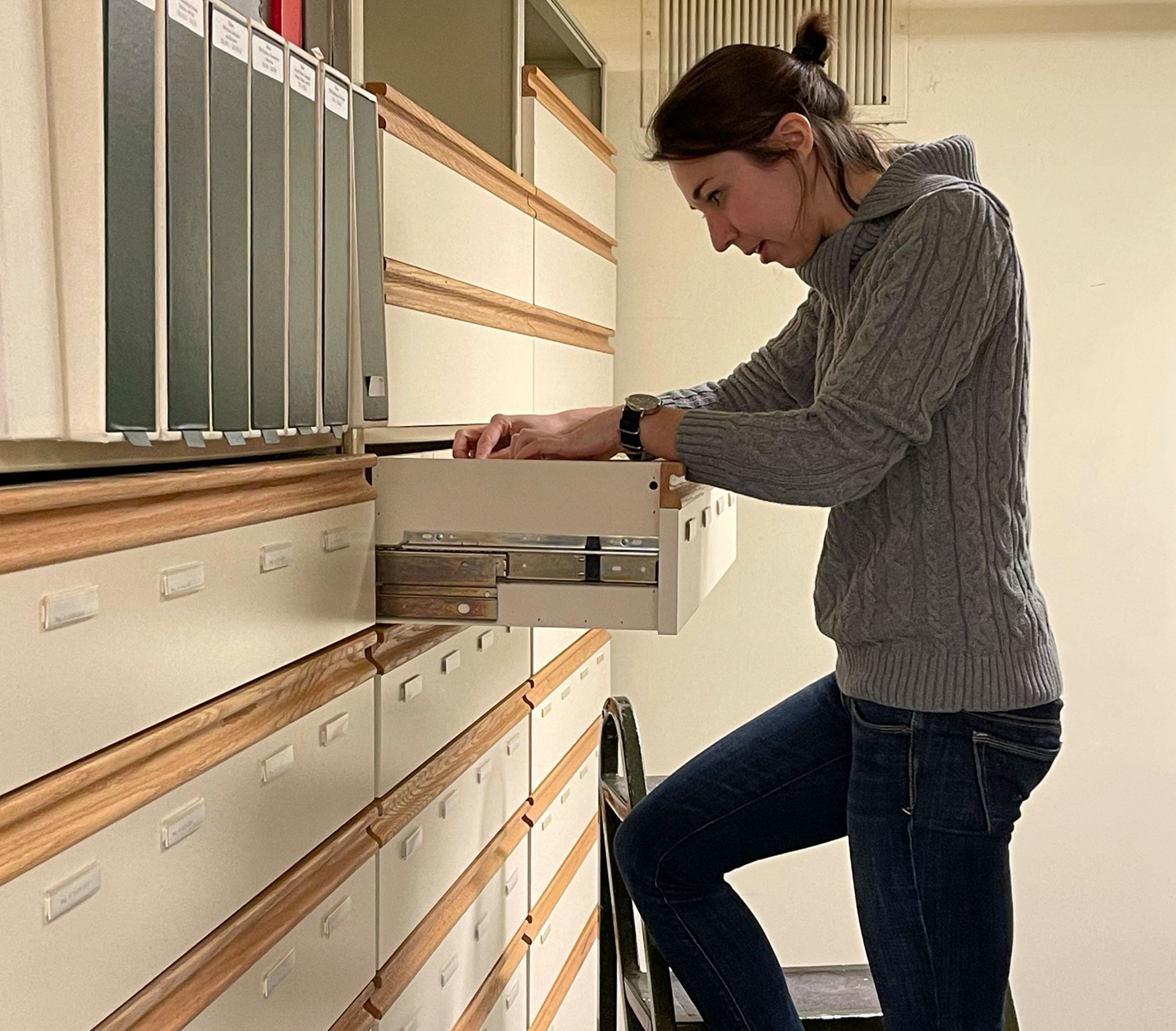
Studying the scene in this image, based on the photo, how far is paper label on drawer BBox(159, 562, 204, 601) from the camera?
3.10 ft

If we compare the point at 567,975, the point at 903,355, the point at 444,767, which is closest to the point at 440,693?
the point at 444,767

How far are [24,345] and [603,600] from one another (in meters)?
0.66

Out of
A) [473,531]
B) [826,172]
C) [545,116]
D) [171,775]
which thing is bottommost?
A: [171,775]

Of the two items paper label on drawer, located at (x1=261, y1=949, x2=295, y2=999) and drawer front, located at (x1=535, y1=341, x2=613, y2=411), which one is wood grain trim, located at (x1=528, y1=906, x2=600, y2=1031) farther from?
paper label on drawer, located at (x1=261, y1=949, x2=295, y2=999)

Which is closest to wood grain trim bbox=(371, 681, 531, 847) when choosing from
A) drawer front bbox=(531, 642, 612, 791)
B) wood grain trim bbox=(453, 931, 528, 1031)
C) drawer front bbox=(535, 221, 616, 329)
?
drawer front bbox=(531, 642, 612, 791)

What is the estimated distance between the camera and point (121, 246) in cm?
85

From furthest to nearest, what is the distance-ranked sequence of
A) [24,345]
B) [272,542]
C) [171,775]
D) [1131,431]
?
[1131,431] < [272,542] < [171,775] < [24,345]

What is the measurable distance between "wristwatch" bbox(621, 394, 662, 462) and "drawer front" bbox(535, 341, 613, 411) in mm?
852

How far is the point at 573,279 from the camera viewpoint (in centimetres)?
242

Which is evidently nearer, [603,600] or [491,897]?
[603,600]

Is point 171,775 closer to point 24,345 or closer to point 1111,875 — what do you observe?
point 24,345

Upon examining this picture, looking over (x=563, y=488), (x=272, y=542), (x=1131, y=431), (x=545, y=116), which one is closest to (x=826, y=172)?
(x=563, y=488)

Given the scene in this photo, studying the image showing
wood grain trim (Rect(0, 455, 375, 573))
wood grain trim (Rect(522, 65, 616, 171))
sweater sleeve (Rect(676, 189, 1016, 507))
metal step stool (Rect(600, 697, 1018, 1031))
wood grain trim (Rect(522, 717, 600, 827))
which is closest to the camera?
wood grain trim (Rect(0, 455, 375, 573))

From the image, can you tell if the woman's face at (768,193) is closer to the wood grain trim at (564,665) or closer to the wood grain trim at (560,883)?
the wood grain trim at (564,665)
